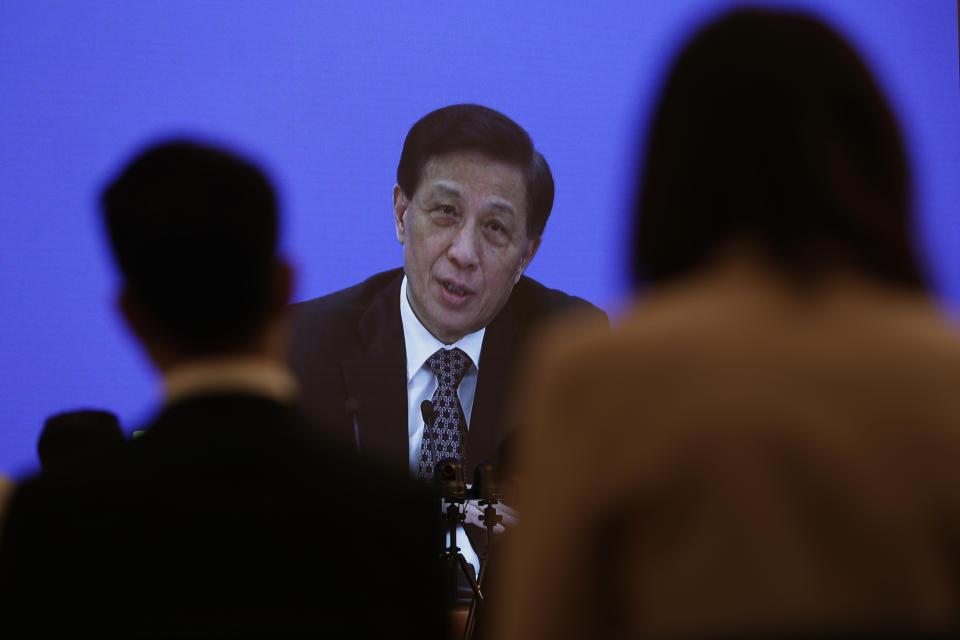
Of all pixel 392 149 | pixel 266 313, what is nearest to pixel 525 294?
pixel 392 149

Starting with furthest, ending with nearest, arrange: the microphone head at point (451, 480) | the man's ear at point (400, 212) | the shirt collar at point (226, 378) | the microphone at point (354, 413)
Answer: the man's ear at point (400, 212)
the microphone at point (354, 413)
the microphone head at point (451, 480)
the shirt collar at point (226, 378)

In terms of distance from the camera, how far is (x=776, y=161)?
2.38 feet

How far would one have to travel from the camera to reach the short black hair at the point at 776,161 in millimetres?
712

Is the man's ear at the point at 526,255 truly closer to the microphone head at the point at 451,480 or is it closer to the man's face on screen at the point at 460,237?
the man's face on screen at the point at 460,237

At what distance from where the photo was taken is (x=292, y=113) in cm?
416

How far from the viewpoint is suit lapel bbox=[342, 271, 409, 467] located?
396cm

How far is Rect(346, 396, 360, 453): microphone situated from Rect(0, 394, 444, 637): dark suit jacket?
318 centimetres

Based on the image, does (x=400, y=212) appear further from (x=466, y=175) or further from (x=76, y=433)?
(x=76, y=433)

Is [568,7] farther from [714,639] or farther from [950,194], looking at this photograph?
[714,639]

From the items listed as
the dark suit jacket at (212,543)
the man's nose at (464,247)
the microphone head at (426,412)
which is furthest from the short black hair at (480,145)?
the dark suit jacket at (212,543)

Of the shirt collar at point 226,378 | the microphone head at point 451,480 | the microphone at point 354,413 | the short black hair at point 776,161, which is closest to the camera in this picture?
the short black hair at point 776,161

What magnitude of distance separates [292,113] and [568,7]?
1.29 meters

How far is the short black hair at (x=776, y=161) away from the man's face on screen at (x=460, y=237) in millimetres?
3363

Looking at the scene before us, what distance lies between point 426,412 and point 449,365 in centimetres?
23
